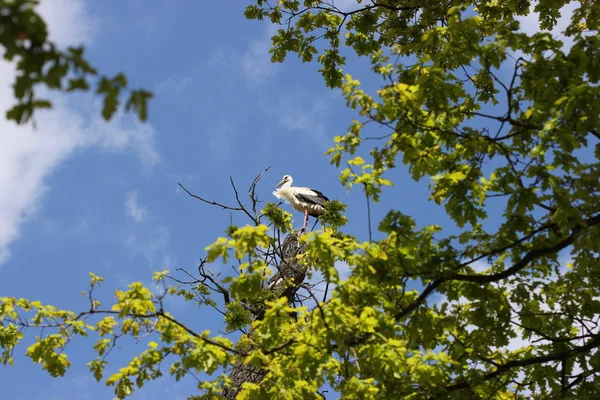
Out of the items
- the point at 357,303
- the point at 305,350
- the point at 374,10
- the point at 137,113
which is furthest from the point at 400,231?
Answer: the point at 374,10

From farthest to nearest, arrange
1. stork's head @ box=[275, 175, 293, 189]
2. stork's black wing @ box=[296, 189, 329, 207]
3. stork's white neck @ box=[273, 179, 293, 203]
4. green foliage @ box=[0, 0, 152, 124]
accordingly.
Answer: stork's head @ box=[275, 175, 293, 189] → stork's white neck @ box=[273, 179, 293, 203] → stork's black wing @ box=[296, 189, 329, 207] → green foliage @ box=[0, 0, 152, 124]

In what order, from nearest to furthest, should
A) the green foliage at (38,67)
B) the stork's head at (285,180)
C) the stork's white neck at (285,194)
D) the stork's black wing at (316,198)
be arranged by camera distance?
the green foliage at (38,67), the stork's black wing at (316,198), the stork's white neck at (285,194), the stork's head at (285,180)

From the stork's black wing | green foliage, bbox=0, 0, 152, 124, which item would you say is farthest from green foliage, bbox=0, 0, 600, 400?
the stork's black wing

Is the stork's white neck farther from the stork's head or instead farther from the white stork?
the stork's head

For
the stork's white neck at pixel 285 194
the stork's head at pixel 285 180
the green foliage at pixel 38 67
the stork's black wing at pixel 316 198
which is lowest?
the green foliage at pixel 38 67

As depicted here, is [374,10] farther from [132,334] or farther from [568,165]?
[132,334]

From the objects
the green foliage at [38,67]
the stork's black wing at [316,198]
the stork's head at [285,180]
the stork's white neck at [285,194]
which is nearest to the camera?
the green foliage at [38,67]

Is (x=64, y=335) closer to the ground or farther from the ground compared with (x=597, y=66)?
closer to the ground

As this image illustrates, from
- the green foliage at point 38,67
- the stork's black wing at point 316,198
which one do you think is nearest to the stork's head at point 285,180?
the stork's black wing at point 316,198

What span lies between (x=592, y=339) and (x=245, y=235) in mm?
4186

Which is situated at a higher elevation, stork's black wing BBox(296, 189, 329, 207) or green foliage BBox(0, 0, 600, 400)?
stork's black wing BBox(296, 189, 329, 207)

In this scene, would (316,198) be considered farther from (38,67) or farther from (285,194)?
(38,67)

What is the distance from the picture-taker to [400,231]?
20.9 feet

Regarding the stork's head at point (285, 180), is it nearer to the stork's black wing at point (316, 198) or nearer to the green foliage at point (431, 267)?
the stork's black wing at point (316, 198)
